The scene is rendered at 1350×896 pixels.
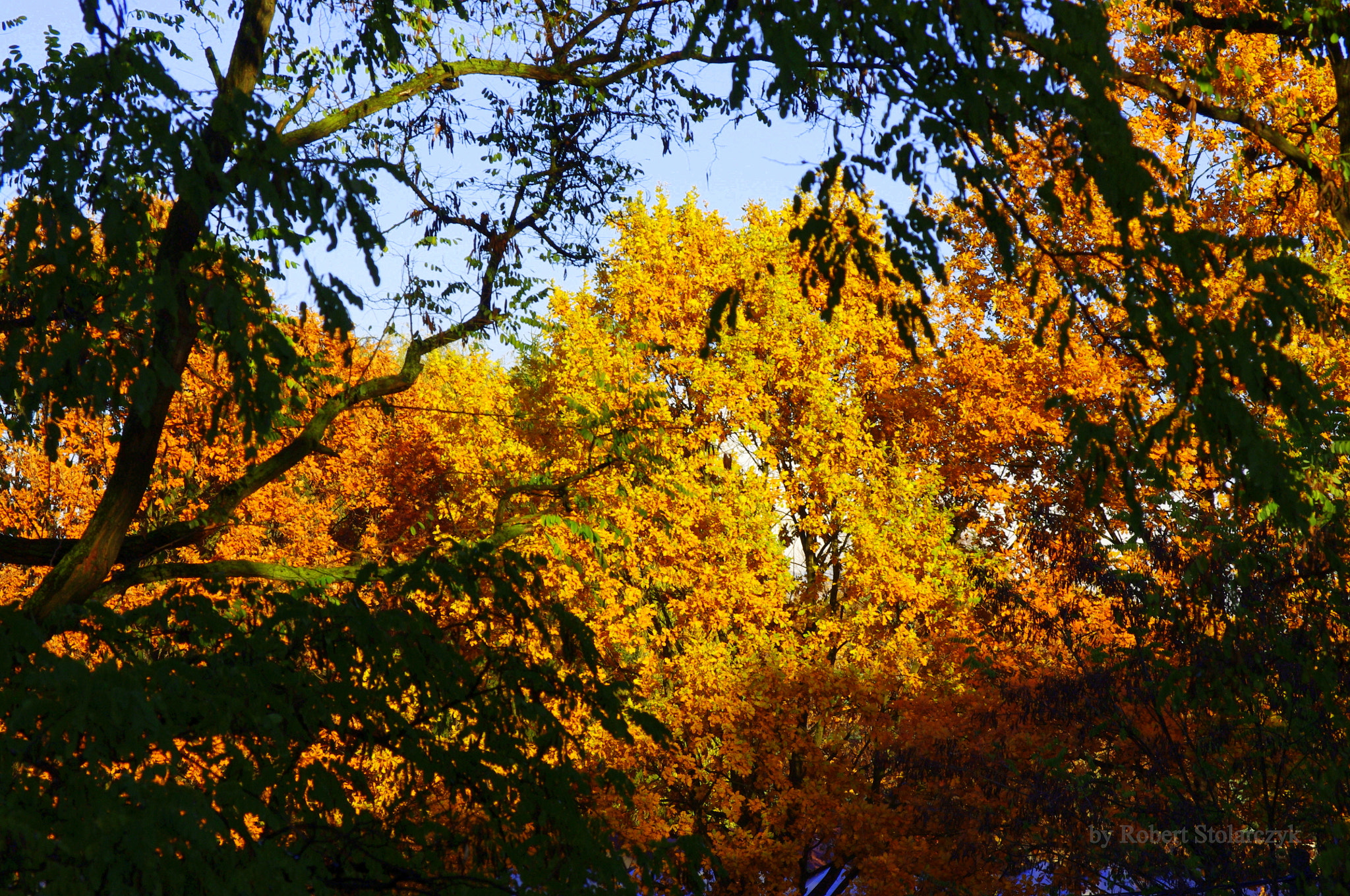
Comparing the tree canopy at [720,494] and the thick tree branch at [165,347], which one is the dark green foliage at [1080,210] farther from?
the thick tree branch at [165,347]

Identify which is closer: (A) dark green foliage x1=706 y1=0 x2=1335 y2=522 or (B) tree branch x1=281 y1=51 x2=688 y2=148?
(A) dark green foliage x1=706 y1=0 x2=1335 y2=522

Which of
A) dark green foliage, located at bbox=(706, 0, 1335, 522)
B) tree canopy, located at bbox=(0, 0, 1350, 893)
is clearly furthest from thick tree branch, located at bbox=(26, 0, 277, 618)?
dark green foliage, located at bbox=(706, 0, 1335, 522)

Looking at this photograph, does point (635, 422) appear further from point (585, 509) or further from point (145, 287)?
point (145, 287)

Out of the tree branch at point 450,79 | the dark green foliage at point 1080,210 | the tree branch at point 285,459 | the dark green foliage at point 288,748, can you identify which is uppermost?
the tree branch at point 450,79

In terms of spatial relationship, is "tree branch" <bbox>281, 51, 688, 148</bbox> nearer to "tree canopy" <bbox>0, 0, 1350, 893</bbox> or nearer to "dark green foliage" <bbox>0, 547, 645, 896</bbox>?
"tree canopy" <bbox>0, 0, 1350, 893</bbox>

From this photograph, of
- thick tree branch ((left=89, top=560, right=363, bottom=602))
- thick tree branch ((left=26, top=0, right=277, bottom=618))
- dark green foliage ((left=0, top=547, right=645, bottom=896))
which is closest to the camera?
Answer: dark green foliage ((left=0, top=547, right=645, bottom=896))

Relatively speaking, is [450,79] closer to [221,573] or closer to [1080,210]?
[221,573]

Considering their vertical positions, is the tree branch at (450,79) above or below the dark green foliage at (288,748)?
above

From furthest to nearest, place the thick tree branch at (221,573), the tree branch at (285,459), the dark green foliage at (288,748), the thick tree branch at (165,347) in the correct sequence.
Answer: the tree branch at (285,459), the thick tree branch at (221,573), the thick tree branch at (165,347), the dark green foliage at (288,748)

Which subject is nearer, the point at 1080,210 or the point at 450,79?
the point at 1080,210

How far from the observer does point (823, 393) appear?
21266 mm

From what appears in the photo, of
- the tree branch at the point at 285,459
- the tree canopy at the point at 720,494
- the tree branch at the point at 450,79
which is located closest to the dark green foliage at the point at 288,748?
the tree canopy at the point at 720,494

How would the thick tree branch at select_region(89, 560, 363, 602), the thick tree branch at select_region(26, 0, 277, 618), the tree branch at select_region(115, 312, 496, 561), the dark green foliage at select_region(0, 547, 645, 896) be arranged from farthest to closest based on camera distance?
1. the tree branch at select_region(115, 312, 496, 561)
2. the thick tree branch at select_region(89, 560, 363, 602)
3. the thick tree branch at select_region(26, 0, 277, 618)
4. the dark green foliage at select_region(0, 547, 645, 896)

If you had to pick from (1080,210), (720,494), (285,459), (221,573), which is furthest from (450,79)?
(720,494)
